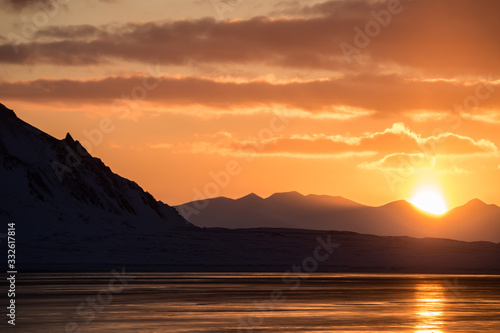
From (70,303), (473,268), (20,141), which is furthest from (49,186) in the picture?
(70,303)

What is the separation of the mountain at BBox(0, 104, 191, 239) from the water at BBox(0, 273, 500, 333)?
66.7m

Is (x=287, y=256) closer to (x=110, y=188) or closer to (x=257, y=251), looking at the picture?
(x=257, y=251)

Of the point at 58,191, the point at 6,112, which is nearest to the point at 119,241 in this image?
the point at 58,191

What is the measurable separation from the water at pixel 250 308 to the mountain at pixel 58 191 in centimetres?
6671

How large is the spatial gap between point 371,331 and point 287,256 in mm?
86061

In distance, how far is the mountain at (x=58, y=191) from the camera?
425 ft

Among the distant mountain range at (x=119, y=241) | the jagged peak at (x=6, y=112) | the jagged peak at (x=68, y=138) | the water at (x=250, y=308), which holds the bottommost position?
the water at (x=250, y=308)

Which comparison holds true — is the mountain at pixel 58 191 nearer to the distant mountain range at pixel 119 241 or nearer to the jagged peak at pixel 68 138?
the jagged peak at pixel 68 138

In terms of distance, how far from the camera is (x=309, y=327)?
3550cm

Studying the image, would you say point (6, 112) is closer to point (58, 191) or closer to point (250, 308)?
point (58, 191)

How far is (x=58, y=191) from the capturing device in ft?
483

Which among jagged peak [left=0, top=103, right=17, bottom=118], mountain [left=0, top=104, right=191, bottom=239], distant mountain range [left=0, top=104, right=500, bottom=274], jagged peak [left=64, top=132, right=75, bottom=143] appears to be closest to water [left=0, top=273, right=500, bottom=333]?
distant mountain range [left=0, top=104, right=500, bottom=274]

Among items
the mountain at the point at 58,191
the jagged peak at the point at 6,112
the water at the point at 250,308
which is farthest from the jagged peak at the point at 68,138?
the water at the point at 250,308

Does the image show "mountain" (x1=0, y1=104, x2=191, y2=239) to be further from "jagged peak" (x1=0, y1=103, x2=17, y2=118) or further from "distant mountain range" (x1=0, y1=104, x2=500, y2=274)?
"distant mountain range" (x1=0, y1=104, x2=500, y2=274)
